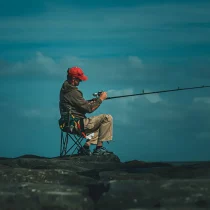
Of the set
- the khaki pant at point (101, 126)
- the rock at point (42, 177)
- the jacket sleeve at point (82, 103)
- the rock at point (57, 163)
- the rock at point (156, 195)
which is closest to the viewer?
the rock at point (156, 195)

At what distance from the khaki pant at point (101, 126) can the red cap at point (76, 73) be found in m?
0.87

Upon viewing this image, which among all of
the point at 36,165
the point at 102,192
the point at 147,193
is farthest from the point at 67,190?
the point at 36,165

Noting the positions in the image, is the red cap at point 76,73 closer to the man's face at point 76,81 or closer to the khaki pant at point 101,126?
the man's face at point 76,81

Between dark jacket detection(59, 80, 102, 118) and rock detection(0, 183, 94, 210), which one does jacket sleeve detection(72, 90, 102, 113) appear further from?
rock detection(0, 183, 94, 210)

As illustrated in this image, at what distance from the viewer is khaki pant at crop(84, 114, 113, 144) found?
11683 mm

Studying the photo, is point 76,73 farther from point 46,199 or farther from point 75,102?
point 46,199

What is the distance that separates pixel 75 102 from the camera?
11578mm

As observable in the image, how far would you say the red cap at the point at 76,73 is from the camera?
11721 mm

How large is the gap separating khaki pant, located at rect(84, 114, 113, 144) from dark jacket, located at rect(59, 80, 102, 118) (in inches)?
8.3

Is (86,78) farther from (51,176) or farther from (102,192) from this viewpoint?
(102,192)

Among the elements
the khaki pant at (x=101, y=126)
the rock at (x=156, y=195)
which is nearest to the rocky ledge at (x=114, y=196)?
the rock at (x=156, y=195)

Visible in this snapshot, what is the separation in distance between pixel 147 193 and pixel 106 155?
680 cm

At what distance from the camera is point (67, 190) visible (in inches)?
202

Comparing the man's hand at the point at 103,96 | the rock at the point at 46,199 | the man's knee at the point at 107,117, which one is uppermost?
the man's hand at the point at 103,96
